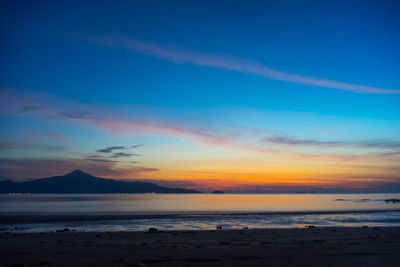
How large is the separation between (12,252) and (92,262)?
213 inches

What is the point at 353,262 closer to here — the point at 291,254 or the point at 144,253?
the point at 291,254

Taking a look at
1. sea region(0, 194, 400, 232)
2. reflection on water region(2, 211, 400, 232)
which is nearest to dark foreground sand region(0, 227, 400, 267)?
reflection on water region(2, 211, 400, 232)

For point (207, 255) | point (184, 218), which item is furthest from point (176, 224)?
point (207, 255)

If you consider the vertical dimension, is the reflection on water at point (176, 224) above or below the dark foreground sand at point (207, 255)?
below

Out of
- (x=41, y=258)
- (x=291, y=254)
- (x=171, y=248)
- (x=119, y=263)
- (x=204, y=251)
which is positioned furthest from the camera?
(x=171, y=248)

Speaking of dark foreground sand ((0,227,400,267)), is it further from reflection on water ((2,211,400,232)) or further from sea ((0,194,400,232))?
sea ((0,194,400,232))

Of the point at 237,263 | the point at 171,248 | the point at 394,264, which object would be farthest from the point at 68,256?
the point at 394,264

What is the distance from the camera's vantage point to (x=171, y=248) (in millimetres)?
18172

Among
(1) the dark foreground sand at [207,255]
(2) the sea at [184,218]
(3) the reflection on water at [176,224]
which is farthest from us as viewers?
(2) the sea at [184,218]

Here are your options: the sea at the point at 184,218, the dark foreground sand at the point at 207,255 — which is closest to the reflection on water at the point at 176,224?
the sea at the point at 184,218

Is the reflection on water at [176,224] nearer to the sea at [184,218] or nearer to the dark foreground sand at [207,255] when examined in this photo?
the sea at [184,218]

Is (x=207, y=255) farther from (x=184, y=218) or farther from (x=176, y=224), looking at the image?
(x=184, y=218)

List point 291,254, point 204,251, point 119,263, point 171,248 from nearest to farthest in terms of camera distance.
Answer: point 119,263
point 291,254
point 204,251
point 171,248

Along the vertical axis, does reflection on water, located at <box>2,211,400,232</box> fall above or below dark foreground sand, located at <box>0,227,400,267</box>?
below
